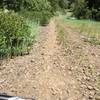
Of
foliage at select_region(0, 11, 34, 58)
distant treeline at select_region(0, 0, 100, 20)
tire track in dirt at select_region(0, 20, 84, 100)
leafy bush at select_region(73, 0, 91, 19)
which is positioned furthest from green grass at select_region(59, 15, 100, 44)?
leafy bush at select_region(73, 0, 91, 19)

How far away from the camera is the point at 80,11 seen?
3716cm

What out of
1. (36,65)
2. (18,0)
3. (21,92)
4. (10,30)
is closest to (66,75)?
(36,65)

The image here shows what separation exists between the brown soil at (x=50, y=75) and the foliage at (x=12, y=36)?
29 centimetres

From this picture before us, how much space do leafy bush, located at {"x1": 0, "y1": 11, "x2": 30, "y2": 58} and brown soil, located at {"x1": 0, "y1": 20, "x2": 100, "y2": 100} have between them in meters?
0.29

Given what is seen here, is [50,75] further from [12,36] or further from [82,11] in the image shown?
[82,11]

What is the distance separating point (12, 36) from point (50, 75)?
2.16m

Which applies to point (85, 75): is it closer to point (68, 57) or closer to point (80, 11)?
A: point (68, 57)

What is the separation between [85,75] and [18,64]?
1.80 m

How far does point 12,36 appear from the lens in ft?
28.7

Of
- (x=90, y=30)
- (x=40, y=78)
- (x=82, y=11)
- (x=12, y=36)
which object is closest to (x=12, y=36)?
(x=12, y=36)

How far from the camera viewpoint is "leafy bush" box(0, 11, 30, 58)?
27.5ft

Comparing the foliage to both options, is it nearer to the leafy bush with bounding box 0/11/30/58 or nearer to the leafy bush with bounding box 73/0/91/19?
the leafy bush with bounding box 0/11/30/58

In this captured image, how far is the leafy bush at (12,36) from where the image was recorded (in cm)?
838

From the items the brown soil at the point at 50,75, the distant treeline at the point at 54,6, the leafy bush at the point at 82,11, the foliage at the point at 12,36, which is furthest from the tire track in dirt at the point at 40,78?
the leafy bush at the point at 82,11
